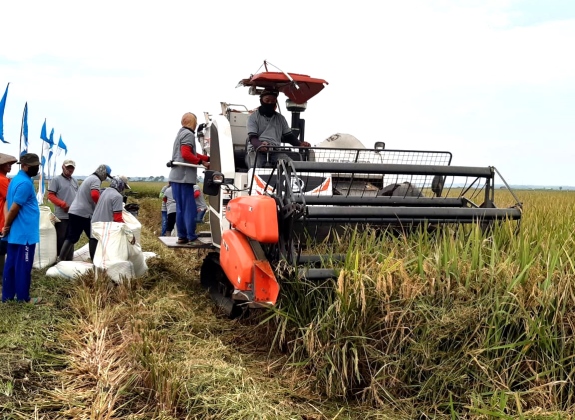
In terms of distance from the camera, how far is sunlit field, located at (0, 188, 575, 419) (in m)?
3.25

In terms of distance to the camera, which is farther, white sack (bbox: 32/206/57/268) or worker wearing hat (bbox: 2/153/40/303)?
white sack (bbox: 32/206/57/268)

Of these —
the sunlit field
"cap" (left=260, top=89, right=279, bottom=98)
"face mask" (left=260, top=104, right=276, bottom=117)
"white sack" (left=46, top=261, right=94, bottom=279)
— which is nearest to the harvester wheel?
the sunlit field

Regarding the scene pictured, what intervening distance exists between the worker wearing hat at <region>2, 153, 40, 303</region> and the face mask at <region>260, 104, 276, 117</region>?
99.7 inches

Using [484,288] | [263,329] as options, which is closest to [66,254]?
[263,329]

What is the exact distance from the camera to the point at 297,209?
12.8 ft

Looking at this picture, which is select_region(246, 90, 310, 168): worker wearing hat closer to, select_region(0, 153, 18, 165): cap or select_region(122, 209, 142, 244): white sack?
select_region(122, 209, 142, 244): white sack

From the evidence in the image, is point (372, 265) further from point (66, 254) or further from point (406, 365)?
point (66, 254)

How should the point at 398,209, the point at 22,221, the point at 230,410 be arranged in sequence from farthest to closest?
the point at 22,221 < the point at 398,209 < the point at 230,410

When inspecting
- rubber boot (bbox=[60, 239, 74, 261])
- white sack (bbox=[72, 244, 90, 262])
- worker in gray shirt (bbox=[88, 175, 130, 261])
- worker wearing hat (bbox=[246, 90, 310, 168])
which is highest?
worker wearing hat (bbox=[246, 90, 310, 168])

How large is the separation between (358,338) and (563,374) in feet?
4.02

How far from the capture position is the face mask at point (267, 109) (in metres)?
6.47

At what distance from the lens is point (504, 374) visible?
3.29 metres

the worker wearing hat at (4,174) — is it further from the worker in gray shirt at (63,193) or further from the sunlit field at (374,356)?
the sunlit field at (374,356)

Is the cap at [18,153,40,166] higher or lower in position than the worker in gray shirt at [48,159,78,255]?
higher
